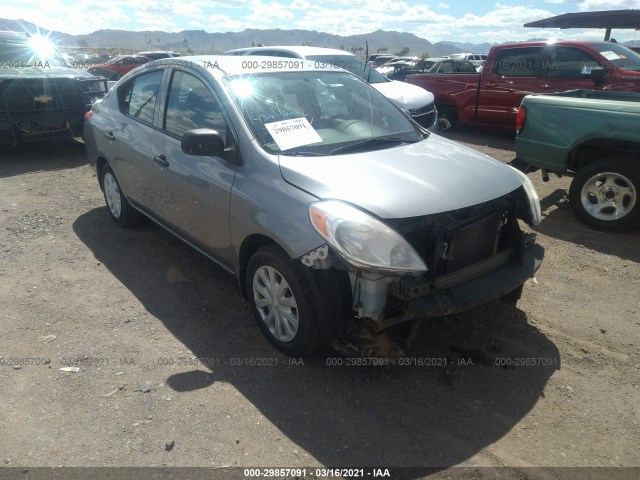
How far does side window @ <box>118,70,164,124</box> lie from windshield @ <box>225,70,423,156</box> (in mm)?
1123

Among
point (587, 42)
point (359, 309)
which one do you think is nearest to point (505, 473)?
point (359, 309)

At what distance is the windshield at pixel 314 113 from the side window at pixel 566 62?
19.9 ft

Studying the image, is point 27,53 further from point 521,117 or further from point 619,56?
point 619,56

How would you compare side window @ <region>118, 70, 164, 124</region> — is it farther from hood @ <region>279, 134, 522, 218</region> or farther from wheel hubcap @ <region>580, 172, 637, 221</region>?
wheel hubcap @ <region>580, 172, 637, 221</region>

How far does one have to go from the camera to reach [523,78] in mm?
8844

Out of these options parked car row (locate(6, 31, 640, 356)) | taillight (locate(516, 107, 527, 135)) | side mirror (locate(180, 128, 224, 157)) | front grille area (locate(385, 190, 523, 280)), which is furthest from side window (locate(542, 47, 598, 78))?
side mirror (locate(180, 128, 224, 157))

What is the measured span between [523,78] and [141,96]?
7.26 meters

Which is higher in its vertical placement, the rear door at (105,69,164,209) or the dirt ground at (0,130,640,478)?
the rear door at (105,69,164,209)

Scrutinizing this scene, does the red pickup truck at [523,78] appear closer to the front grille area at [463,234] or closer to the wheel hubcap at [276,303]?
the front grille area at [463,234]

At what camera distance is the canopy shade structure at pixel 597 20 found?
53.0 ft

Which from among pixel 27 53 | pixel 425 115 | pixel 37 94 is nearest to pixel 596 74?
pixel 425 115

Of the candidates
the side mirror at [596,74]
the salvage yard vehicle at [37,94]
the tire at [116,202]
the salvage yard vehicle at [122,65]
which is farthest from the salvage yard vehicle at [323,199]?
the salvage yard vehicle at [122,65]

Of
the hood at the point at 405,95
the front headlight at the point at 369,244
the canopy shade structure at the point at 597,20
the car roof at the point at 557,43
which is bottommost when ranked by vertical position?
the front headlight at the point at 369,244

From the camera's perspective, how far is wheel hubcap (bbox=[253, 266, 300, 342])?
2.86 metres
